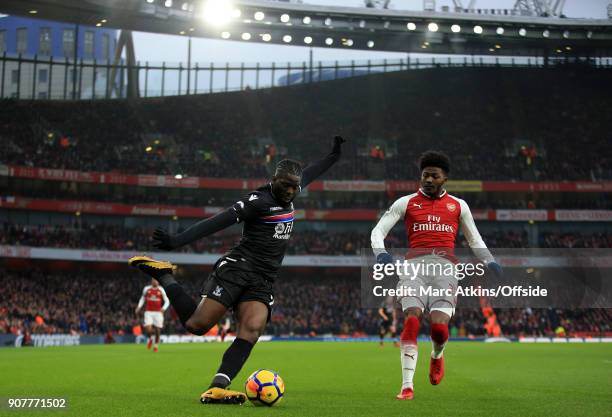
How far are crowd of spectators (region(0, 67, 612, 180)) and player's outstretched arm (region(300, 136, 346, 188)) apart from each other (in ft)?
155

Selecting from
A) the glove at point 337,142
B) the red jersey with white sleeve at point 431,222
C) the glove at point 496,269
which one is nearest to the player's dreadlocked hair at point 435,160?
the red jersey with white sleeve at point 431,222

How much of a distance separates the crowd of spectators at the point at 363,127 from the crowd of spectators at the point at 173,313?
898 cm

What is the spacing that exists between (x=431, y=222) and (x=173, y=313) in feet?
133

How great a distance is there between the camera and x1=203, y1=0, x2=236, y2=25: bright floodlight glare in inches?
1843

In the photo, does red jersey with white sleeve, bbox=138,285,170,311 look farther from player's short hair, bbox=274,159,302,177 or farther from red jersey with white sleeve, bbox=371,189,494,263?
player's short hair, bbox=274,159,302,177

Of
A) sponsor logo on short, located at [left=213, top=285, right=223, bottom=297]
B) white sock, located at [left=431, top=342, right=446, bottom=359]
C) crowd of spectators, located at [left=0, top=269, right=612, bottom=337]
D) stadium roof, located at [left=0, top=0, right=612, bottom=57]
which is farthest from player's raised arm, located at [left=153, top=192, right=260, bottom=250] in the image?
stadium roof, located at [left=0, top=0, right=612, bottom=57]

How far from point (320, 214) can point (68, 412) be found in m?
50.4

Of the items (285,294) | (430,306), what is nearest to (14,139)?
(285,294)

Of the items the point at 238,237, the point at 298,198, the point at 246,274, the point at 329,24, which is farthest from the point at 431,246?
the point at 298,198

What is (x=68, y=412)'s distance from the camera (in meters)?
6.79

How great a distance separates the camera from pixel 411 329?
28.4 ft

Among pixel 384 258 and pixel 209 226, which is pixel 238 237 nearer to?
pixel 384 258

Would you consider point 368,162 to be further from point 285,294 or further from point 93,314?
point 93,314

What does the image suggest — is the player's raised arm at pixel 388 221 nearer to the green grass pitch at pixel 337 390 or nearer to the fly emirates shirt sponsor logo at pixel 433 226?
the fly emirates shirt sponsor logo at pixel 433 226
